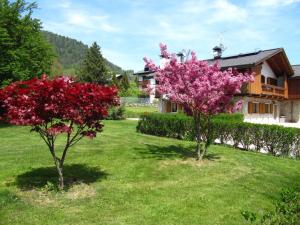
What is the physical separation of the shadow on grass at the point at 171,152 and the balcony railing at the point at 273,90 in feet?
76.5

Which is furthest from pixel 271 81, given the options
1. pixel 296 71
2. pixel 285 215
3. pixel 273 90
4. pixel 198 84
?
pixel 285 215

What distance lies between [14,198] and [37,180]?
1.66 m

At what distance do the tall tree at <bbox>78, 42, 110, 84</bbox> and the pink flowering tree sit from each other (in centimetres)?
5941

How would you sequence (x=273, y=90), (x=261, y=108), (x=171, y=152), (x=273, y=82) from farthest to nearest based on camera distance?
(x=273, y=82) → (x=261, y=108) → (x=273, y=90) → (x=171, y=152)

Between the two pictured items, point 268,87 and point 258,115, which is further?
point 258,115

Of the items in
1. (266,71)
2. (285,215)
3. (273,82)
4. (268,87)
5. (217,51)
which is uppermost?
(217,51)

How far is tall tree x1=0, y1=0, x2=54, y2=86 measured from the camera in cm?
2677

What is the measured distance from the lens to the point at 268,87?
1484 inches

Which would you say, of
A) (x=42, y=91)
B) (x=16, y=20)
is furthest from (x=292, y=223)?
(x=16, y=20)

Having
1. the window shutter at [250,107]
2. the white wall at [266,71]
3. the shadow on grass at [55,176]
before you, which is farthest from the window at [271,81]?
the shadow on grass at [55,176]

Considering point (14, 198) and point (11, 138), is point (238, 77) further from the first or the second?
point (11, 138)

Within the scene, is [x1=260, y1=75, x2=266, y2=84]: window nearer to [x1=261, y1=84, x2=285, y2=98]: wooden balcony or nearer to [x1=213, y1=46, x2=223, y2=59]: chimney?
[x1=261, y1=84, x2=285, y2=98]: wooden balcony

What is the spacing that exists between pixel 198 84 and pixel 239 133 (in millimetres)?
6431

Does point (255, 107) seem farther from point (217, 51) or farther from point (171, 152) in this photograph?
point (171, 152)
